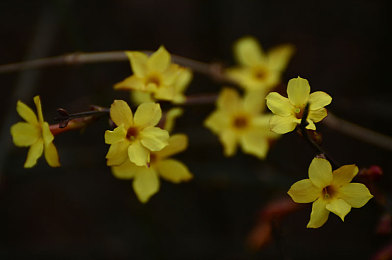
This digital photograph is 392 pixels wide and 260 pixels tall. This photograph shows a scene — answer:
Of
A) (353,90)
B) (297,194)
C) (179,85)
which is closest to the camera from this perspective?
(297,194)

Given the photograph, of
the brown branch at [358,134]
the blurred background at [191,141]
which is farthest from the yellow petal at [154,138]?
the blurred background at [191,141]

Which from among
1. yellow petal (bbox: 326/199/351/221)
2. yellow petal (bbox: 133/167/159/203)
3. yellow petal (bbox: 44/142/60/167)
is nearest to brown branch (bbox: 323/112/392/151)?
yellow petal (bbox: 326/199/351/221)

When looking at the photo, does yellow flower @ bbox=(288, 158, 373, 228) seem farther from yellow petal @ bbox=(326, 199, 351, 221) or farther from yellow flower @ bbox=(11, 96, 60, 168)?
yellow flower @ bbox=(11, 96, 60, 168)

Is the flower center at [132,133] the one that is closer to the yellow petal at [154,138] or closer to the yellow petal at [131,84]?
the yellow petal at [154,138]

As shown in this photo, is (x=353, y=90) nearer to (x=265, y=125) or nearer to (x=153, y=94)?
(x=265, y=125)

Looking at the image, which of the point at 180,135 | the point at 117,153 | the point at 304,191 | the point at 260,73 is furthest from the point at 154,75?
the point at 260,73

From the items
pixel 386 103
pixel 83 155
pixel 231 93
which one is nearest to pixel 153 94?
pixel 231 93
